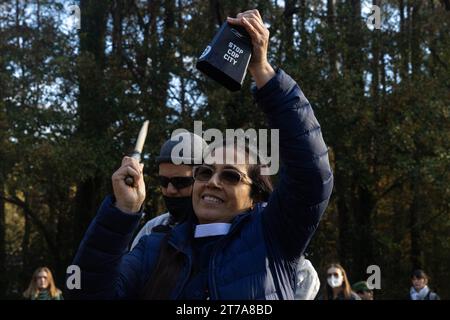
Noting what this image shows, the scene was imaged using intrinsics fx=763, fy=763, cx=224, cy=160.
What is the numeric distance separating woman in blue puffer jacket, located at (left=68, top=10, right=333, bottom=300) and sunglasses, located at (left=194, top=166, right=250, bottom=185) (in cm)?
13

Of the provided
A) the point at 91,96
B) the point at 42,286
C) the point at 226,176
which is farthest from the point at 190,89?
the point at 226,176

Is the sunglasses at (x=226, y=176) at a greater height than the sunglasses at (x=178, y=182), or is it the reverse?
the sunglasses at (x=178, y=182)

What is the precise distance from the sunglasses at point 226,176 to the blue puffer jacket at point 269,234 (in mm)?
179

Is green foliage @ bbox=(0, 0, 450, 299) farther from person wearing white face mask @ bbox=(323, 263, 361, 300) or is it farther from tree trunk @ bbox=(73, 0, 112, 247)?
person wearing white face mask @ bbox=(323, 263, 361, 300)

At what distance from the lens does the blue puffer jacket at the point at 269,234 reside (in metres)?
2.40

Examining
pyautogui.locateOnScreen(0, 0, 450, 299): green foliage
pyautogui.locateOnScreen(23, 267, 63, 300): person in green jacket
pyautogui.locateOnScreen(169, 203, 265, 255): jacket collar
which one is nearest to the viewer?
pyautogui.locateOnScreen(169, 203, 265, 255): jacket collar

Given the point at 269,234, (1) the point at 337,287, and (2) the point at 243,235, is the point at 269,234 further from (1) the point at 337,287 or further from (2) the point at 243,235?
(1) the point at 337,287

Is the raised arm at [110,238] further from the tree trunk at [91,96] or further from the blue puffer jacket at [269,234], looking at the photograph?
the tree trunk at [91,96]

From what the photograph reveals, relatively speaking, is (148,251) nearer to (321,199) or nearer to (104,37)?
(321,199)

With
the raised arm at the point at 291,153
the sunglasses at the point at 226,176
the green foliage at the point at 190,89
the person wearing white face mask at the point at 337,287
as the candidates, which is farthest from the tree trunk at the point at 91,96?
the raised arm at the point at 291,153

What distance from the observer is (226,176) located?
2.70m

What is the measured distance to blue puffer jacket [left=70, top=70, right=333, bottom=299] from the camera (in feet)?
7.89

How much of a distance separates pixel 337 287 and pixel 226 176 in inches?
234

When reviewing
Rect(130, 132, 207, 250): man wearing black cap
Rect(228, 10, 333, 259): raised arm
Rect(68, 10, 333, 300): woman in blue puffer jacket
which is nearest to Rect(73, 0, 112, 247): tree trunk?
Rect(130, 132, 207, 250): man wearing black cap
